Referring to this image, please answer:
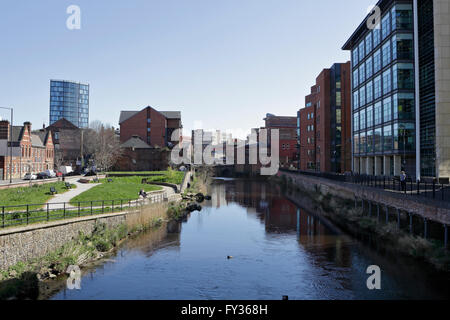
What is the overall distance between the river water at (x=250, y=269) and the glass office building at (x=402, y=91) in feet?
63.5

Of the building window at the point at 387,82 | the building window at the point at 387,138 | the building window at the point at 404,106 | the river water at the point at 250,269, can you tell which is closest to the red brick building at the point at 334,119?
the building window at the point at 387,138

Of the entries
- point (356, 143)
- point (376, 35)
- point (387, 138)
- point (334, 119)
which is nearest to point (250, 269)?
point (387, 138)

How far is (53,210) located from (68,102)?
7110 inches

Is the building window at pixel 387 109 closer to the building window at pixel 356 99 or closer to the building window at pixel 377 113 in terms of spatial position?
the building window at pixel 377 113

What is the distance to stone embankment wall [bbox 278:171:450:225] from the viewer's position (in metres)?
18.2

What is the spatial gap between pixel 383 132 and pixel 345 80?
25786 mm

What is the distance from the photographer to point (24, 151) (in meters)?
60.2

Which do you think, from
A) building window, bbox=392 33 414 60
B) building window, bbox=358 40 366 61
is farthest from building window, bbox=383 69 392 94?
building window, bbox=358 40 366 61

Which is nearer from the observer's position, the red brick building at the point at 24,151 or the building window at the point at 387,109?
the building window at the point at 387,109

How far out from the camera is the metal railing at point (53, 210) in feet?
58.6

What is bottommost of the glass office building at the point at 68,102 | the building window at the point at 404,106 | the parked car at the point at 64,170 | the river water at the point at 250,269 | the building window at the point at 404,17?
the river water at the point at 250,269

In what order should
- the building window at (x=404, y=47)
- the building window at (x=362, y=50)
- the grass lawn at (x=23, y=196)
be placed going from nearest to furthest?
the grass lawn at (x=23, y=196), the building window at (x=404, y=47), the building window at (x=362, y=50)

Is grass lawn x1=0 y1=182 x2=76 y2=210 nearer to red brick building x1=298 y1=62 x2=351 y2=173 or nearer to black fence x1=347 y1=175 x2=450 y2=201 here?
black fence x1=347 y1=175 x2=450 y2=201

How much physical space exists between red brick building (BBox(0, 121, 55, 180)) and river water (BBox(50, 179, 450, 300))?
117ft
